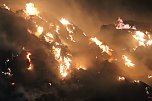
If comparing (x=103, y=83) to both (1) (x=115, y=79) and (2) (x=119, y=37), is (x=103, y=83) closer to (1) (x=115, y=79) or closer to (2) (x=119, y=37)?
(1) (x=115, y=79)

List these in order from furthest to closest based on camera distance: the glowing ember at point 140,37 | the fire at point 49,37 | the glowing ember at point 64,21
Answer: the glowing ember at point 140,37
the glowing ember at point 64,21
the fire at point 49,37

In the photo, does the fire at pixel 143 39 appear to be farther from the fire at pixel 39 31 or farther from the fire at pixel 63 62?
the fire at pixel 39 31


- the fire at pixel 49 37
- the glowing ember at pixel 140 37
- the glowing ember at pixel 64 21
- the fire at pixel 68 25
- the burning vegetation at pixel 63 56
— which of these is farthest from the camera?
the glowing ember at pixel 140 37

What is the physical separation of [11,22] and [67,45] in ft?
36.7

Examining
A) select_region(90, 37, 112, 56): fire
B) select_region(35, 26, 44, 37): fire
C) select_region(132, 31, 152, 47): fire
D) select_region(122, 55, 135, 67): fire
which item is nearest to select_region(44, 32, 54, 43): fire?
select_region(35, 26, 44, 37): fire

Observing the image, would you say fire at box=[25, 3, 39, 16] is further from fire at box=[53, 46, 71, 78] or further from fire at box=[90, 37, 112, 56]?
fire at box=[90, 37, 112, 56]

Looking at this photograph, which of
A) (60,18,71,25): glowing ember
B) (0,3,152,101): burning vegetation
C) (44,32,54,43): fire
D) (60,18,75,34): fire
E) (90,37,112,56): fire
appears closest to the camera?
(0,3,152,101): burning vegetation

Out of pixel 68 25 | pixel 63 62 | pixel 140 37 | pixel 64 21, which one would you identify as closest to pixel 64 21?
pixel 64 21

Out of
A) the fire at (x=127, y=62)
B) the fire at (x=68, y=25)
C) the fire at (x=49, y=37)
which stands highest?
the fire at (x=68, y=25)

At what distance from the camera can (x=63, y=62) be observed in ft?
247

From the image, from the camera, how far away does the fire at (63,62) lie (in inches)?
2907

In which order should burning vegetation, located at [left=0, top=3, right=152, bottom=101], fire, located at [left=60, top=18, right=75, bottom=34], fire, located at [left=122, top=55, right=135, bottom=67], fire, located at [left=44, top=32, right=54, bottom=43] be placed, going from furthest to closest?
fire, located at [left=60, top=18, right=75, bottom=34] → fire, located at [left=122, top=55, right=135, bottom=67] → fire, located at [left=44, top=32, right=54, bottom=43] → burning vegetation, located at [left=0, top=3, right=152, bottom=101]

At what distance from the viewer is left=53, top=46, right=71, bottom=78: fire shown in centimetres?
7384

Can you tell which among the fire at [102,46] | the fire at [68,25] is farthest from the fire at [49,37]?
the fire at [102,46]
